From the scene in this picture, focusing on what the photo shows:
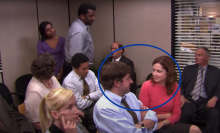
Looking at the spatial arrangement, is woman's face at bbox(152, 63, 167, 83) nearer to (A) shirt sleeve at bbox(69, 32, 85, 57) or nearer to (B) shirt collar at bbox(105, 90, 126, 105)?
(B) shirt collar at bbox(105, 90, 126, 105)

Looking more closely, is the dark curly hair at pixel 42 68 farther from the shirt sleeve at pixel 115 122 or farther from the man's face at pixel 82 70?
the shirt sleeve at pixel 115 122

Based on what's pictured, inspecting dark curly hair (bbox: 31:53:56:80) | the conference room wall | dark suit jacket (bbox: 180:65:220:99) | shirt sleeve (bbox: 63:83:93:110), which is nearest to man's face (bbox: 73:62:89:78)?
shirt sleeve (bbox: 63:83:93:110)

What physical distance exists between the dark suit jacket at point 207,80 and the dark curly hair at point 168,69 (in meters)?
1.29

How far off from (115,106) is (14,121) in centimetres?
99

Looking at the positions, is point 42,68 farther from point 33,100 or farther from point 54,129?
point 54,129

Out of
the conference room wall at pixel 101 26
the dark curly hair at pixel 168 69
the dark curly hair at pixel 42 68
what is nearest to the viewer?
the dark curly hair at pixel 168 69

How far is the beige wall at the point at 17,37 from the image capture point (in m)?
3.40

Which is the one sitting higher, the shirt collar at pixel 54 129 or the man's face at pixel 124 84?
the man's face at pixel 124 84

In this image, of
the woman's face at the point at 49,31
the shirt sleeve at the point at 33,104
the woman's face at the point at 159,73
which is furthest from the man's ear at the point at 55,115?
the woman's face at the point at 49,31

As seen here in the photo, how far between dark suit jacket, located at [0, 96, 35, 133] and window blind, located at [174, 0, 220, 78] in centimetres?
271

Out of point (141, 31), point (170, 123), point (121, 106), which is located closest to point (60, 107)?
point (121, 106)

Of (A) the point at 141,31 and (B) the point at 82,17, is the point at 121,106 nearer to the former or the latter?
(B) the point at 82,17

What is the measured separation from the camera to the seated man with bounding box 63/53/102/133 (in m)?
2.64

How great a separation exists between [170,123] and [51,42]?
82.4 inches
